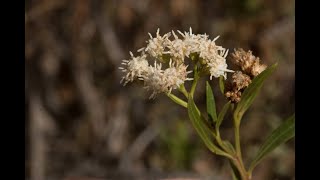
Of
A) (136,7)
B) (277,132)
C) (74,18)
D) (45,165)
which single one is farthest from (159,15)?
(277,132)

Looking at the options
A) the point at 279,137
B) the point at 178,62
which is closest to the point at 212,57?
the point at 178,62

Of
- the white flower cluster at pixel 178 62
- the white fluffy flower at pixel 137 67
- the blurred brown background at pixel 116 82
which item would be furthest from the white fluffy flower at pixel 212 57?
the blurred brown background at pixel 116 82

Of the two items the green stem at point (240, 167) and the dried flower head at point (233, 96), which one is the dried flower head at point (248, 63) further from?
the green stem at point (240, 167)

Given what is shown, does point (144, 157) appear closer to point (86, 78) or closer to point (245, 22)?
point (86, 78)

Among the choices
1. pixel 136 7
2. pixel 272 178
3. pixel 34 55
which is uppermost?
pixel 136 7

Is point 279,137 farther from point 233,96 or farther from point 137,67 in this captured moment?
point 137,67

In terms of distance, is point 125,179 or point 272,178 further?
point 272,178

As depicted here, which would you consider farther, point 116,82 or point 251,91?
point 116,82
